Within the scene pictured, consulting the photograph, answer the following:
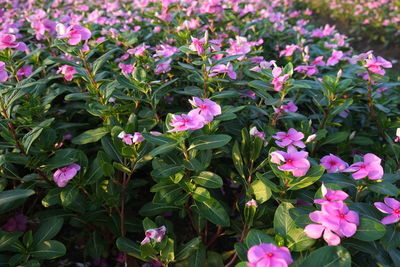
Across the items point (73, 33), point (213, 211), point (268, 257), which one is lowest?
point (213, 211)

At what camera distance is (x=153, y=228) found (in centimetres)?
126

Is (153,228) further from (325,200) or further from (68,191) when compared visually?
(325,200)

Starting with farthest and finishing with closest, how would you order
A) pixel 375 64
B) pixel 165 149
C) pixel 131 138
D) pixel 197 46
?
1. pixel 375 64
2. pixel 197 46
3. pixel 131 138
4. pixel 165 149

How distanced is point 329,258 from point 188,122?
0.60 m

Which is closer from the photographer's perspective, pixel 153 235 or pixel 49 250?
pixel 153 235

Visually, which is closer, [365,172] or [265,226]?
[365,172]

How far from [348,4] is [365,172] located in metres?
8.88

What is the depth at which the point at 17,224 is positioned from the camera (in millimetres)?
1746

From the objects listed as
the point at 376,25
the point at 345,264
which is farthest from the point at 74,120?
the point at 376,25

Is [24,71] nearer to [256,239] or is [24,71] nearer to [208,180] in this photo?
[208,180]

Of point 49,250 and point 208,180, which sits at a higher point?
point 208,180

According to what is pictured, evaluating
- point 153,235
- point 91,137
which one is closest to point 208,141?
point 153,235

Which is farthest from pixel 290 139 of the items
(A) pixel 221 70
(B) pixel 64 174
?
(B) pixel 64 174

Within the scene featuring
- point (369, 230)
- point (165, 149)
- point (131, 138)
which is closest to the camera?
point (369, 230)
